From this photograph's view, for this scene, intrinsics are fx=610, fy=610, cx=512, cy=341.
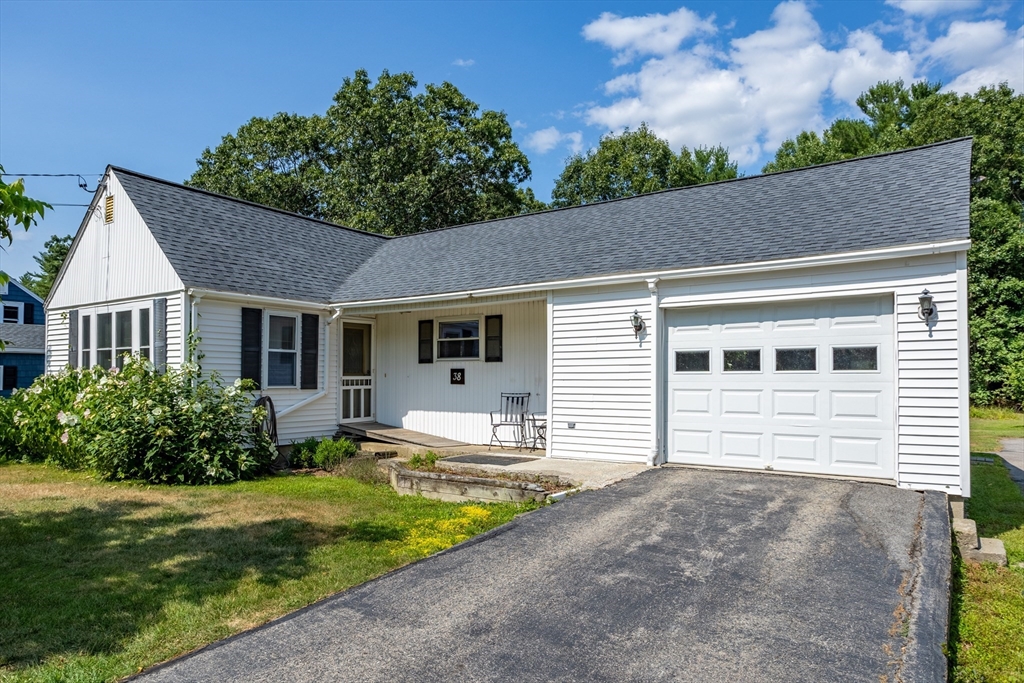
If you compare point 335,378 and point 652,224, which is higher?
point 652,224

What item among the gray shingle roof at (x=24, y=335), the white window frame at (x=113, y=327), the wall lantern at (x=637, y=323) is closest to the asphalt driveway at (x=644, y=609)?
the wall lantern at (x=637, y=323)

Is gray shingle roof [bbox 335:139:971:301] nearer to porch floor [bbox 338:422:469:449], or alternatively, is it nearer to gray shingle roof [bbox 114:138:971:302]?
gray shingle roof [bbox 114:138:971:302]

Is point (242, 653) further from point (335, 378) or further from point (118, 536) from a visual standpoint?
point (335, 378)

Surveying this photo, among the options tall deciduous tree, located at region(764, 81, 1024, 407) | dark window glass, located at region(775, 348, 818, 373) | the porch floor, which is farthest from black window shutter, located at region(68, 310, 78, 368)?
tall deciduous tree, located at region(764, 81, 1024, 407)

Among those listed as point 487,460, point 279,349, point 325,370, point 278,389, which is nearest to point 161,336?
point 279,349

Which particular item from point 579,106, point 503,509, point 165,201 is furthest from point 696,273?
point 579,106

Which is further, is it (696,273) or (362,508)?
(696,273)

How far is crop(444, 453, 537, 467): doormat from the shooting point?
900 cm

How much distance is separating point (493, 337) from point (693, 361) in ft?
13.8

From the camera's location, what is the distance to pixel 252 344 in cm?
1062

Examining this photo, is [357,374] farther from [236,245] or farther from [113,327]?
[113,327]

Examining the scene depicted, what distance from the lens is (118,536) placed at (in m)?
5.90

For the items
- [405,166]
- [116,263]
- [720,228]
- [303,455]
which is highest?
[405,166]

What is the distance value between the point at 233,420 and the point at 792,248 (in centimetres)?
856
